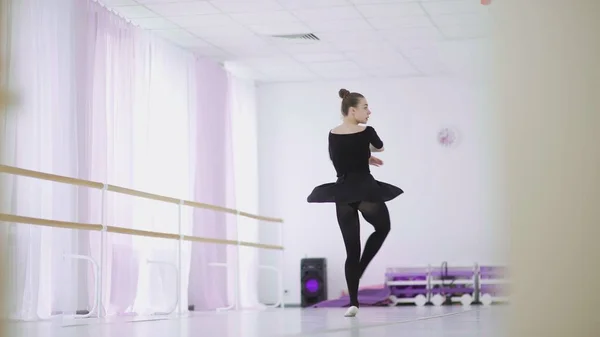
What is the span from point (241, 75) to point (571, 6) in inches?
374

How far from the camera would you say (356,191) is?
5.05 metres

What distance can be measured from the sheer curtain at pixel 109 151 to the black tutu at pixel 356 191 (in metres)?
1.86

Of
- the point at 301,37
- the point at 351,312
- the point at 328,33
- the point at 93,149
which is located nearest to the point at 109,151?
the point at 93,149

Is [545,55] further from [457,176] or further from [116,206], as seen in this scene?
[457,176]

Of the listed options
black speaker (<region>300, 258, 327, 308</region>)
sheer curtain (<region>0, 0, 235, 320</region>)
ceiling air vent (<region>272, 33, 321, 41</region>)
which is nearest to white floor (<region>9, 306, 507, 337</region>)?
sheer curtain (<region>0, 0, 235, 320</region>)

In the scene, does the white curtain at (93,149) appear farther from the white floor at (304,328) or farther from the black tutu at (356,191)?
the black tutu at (356,191)

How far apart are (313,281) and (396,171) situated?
5.79 ft

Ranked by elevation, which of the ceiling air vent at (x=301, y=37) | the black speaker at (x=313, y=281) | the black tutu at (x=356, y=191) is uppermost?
the ceiling air vent at (x=301, y=37)

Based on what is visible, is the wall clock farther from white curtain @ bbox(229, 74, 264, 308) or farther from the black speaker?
white curtain @ bbox(229, 74, 264, 308)

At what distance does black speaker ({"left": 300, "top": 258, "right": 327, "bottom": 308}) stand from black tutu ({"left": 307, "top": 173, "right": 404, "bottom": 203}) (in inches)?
225

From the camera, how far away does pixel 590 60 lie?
1713mm

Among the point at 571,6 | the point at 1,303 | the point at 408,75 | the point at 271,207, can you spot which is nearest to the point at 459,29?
the point at 408,75


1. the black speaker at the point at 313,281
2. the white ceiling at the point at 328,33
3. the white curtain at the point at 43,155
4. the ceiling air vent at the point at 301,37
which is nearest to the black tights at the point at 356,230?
the white curtain at the point at 43,155

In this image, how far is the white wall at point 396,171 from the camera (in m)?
11.1
